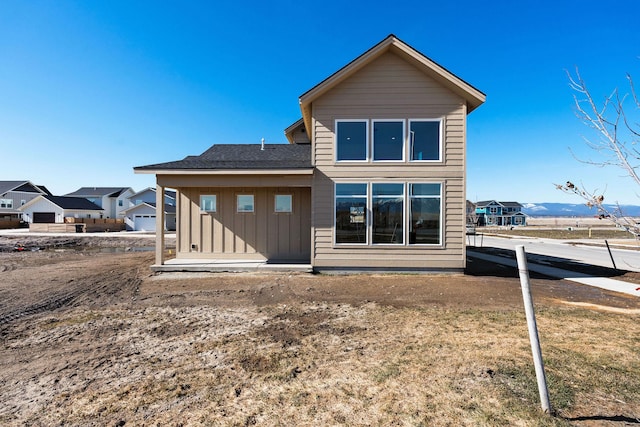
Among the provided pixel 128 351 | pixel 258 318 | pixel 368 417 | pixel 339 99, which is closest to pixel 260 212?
pixel 339 99

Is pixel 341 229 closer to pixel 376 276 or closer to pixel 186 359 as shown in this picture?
pixel 376 276

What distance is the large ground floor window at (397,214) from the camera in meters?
9.38

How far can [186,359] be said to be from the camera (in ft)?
12.6

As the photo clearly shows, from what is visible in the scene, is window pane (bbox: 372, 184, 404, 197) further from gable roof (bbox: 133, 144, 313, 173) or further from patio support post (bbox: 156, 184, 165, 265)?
patio support post (bbox: 156, 184, 165, 265)

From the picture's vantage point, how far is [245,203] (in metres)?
11.5

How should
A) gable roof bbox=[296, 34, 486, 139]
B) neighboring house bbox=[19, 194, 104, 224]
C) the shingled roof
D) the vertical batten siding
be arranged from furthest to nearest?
the shingled roof, neighboring house bbox=[19, 194, 104, 224], the vertical batten siding, gable roof bbox=[296, 34, 486, 139]

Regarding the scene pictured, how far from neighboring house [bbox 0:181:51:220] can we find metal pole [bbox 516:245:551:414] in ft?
201

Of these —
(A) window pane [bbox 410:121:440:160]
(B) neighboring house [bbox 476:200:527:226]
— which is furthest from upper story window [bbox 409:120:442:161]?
(B) neighboring house [bbox 476:200:527:226]

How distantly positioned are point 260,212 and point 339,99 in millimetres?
5111

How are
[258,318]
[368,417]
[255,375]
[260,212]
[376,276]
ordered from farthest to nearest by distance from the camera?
[260,212], [376,276], [258,318], [255,375], [368,417]

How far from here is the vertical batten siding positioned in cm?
1139

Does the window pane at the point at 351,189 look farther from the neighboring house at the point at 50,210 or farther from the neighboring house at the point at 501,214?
the neighboring house at the point at 501,214

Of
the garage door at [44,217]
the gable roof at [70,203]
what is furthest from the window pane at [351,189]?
the garage door at [44,217]

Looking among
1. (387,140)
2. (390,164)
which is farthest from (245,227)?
(387,140)
